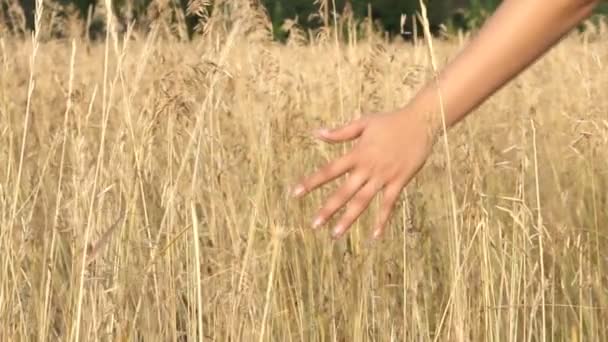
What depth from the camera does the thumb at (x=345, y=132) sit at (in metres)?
1.16

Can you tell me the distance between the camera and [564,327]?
2.01 m

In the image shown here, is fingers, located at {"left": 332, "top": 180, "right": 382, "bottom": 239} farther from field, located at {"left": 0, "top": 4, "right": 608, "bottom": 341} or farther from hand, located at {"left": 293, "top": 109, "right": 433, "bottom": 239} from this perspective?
field, located at {"left": 0, "top": 4, "right": 608, "bottom": 341}

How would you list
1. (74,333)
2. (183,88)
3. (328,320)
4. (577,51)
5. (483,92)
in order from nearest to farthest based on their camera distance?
(483,92), (74,333), (183,88), (328,320), (577,51)

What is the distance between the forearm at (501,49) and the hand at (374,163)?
3cm

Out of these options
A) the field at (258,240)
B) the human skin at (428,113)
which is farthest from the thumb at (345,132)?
the field at (258,240)

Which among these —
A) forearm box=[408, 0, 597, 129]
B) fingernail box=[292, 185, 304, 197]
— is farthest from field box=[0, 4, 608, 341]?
forearm box=[408, 0, 597, 129]

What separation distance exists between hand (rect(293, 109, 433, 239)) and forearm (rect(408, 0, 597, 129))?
0.08 feet

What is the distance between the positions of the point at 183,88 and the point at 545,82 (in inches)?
116

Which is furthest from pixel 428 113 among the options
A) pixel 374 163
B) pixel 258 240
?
pixel 258 240

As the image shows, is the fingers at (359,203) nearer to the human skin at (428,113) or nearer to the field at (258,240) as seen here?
the human skin at (428,113)

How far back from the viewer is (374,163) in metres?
1.15

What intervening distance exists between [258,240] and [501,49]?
1.12 m

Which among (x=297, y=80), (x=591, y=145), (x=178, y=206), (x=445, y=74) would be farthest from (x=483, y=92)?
(x=297, y=80)

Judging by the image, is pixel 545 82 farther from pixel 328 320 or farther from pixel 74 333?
pixel 74 333
